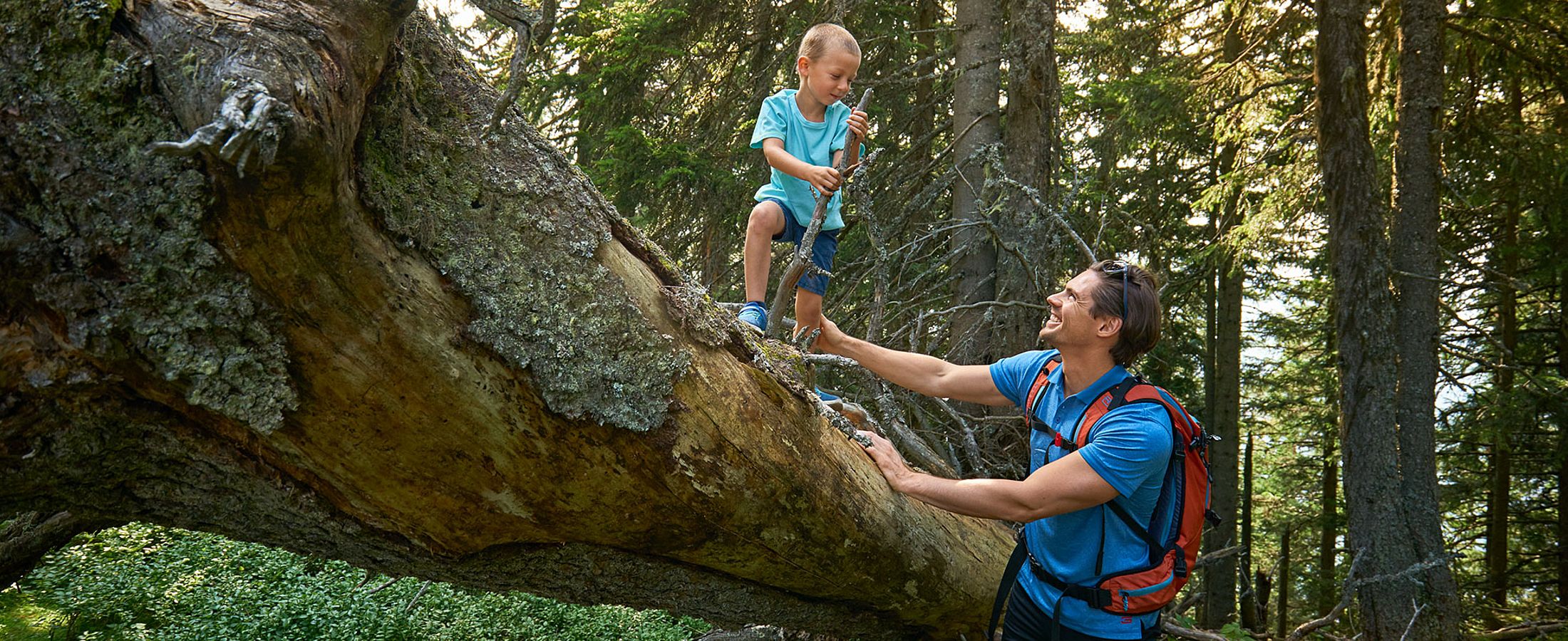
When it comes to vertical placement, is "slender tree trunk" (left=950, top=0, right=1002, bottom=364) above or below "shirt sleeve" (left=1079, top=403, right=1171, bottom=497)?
above

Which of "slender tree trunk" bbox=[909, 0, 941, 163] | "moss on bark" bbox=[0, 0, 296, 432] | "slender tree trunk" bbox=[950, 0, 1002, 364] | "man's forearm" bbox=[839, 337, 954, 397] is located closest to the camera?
"moss on bark" bbox=[0, 0, 296, 432]

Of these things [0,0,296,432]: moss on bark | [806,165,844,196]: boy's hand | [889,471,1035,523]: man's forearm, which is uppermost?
[806,165,844,196]: boy's hand

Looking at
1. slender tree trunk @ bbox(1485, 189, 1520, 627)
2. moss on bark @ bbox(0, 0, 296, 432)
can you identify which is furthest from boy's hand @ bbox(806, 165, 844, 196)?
slender tree trunk @ bbox(1485, 189, 1520, 627)

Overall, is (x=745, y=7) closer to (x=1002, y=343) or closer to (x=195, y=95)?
(x=1002, y=343)

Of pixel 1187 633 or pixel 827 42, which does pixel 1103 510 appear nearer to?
pixel 1187 633

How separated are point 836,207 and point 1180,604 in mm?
3060

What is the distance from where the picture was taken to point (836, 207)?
412 centimetres

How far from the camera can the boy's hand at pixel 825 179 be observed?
3.14 meters

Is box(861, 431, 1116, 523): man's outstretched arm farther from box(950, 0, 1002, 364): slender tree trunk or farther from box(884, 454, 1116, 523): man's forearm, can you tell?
box(950, 0, 1002, 364): slender tree trunk

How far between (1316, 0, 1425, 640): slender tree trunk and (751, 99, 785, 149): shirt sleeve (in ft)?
19.4

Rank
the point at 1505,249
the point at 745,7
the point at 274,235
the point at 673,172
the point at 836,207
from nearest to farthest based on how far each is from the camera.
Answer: the point at 274,235 < the point at 836,207 < the point at 673,172 < the point at 745,7 < the point at 1505,249

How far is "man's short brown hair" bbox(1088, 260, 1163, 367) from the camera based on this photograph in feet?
9.90

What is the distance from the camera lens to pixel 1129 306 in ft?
9.88

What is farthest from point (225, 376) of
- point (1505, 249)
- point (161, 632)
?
point (1505, 249)
